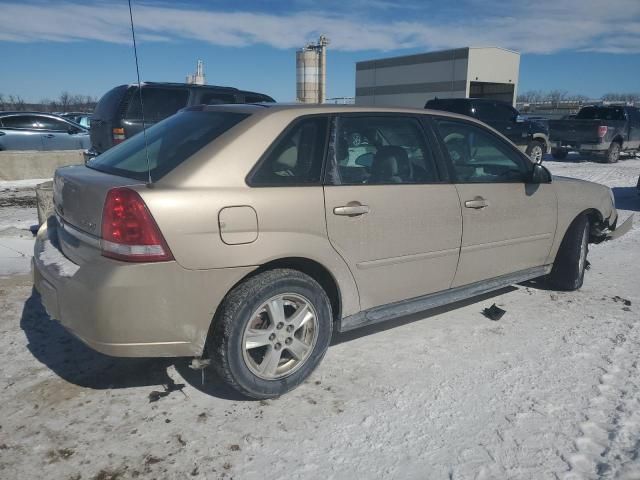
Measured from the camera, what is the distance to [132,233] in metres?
2.59

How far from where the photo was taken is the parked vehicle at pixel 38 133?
1385 cm

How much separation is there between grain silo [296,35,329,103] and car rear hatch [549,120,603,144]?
39.0 metres

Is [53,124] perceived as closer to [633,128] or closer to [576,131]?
[576,131]

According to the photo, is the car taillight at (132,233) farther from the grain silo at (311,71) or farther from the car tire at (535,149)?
the grain silo at (311,71)

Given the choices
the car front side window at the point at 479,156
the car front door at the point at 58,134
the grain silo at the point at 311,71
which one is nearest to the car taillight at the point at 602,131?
the car front side window at the point at 479,156

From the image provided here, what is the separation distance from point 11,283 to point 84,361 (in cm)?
197

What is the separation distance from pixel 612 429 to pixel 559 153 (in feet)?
57.0

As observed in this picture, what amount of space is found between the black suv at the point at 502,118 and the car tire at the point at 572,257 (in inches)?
422

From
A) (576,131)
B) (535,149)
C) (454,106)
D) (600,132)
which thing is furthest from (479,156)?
(576,131)

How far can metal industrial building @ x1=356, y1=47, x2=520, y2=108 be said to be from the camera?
152 ft

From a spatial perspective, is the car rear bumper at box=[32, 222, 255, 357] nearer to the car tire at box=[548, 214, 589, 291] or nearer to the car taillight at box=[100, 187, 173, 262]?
the car taillight at box=[100, 187, 173, 262]

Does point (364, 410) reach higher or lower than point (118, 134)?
lower

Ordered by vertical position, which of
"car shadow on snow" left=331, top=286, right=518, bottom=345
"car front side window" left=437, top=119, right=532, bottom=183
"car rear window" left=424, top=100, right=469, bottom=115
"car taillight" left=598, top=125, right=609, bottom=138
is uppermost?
"car rear window" left=424, top=100, right=469, bottom=115

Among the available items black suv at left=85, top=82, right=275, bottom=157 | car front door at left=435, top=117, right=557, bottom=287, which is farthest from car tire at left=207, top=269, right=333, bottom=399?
black suv at left=85, top=82, right=275, bottom=157
